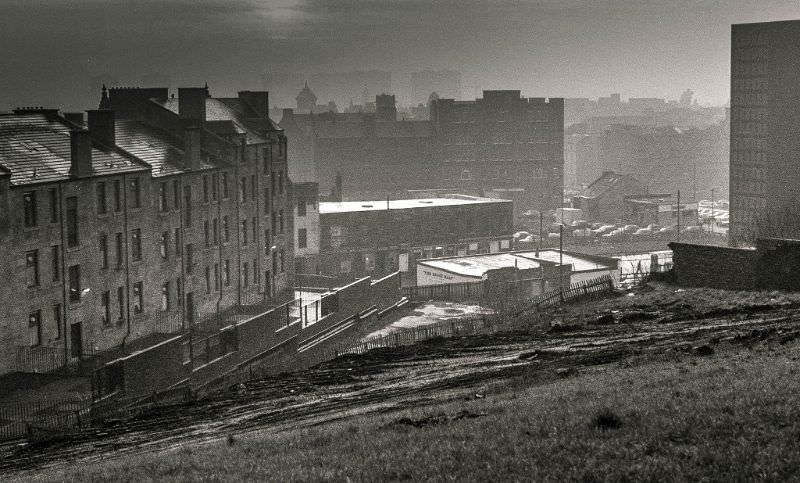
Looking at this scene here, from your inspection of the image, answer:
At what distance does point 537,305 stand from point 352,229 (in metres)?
42.0

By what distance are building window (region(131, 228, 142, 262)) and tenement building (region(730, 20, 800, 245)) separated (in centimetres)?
6810

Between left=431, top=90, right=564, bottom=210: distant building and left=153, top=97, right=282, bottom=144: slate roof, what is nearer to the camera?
left=153, top=97, right=282, bottom=144: slate roof

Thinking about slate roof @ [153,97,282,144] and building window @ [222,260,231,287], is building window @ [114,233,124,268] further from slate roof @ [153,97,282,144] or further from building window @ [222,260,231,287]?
slate roof @ [153,97,282,144]

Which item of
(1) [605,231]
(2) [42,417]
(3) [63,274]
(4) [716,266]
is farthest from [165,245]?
(1) [605,231]

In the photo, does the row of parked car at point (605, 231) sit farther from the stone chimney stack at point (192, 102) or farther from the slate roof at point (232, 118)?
the stone chimney stack at point (192, 102)

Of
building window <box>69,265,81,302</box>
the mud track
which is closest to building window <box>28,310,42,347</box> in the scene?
building window <box>69,265,81,302</box>

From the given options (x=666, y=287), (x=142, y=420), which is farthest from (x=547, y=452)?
(x=666, y=287)

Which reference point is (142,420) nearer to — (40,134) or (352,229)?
(40,134)

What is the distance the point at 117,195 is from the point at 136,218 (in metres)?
1.98

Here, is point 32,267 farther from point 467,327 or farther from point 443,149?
point 443,149

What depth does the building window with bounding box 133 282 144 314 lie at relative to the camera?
164ft

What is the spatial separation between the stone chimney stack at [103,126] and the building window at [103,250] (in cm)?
575

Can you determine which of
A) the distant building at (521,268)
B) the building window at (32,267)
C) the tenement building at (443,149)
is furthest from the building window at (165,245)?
the tenement building at (443,149)

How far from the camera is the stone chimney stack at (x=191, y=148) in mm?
55500
